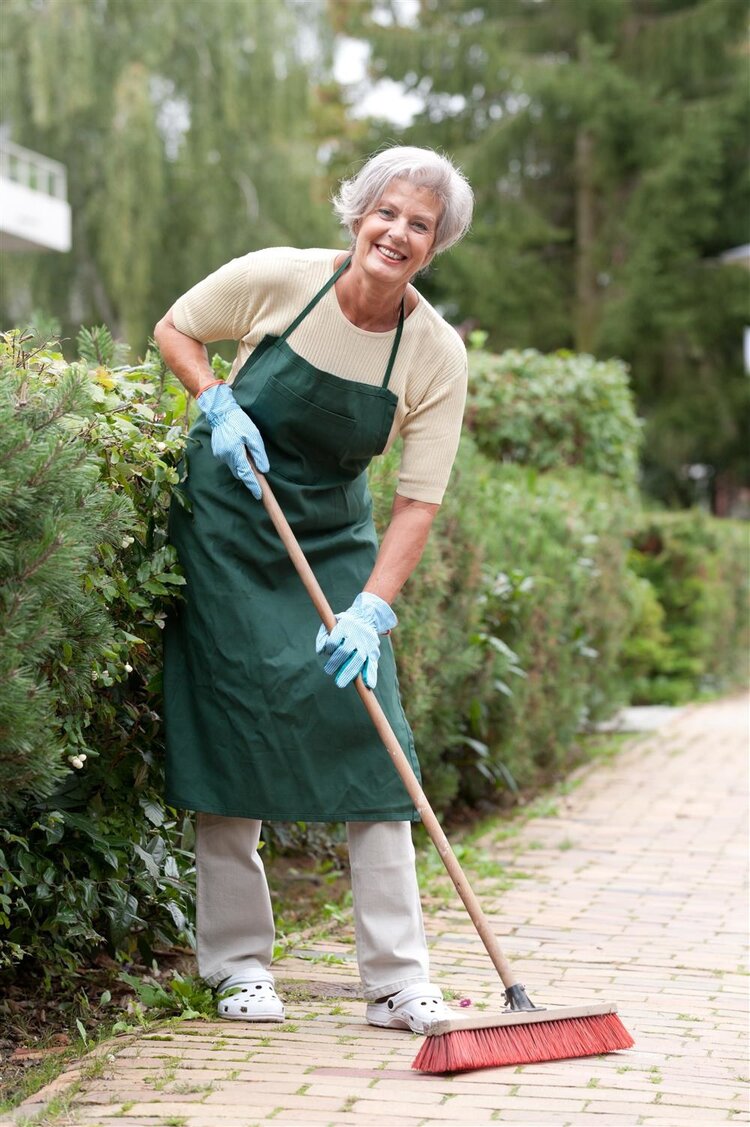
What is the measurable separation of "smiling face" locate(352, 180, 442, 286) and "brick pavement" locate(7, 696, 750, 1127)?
1.84m

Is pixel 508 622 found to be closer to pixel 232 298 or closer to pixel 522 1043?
pixel 232 298

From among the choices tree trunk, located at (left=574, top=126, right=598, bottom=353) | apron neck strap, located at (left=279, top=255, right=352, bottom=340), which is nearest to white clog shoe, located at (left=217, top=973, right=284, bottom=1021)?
apron neck strap, located at (left=279, top=255, right=352, bottom=340)

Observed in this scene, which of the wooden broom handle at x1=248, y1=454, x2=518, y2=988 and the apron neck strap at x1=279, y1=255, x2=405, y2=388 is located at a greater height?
the apron neck strap at x1=279, y1=255, x2=405, y2=388

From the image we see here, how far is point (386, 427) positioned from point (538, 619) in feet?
11.7

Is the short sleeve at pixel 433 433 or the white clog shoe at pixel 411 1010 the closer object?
the white clog shoe at pixel 411 1010

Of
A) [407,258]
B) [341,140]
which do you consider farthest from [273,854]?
[341,140]

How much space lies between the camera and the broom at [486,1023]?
3262 millimetres

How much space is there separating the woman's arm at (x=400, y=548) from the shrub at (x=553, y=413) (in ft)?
16.6

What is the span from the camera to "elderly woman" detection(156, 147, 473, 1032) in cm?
363

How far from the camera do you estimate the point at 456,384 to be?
3820mm

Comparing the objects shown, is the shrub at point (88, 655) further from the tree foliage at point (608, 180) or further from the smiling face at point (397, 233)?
the tree foliage at point (608, 180)

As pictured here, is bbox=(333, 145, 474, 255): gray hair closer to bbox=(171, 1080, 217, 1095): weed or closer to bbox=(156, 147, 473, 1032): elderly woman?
bbox=(156, 147, 473, 1032): elderly woman

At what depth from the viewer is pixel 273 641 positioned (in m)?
3.66

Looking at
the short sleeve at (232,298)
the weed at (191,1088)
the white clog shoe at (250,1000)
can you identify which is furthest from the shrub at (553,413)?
the weed at (191,1088)
